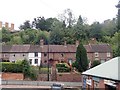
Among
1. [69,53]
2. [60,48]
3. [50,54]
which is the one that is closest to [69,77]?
[69,53]

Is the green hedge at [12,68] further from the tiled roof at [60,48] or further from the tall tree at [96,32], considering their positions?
the tall tree at [96,32]

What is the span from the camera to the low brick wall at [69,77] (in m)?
29.3

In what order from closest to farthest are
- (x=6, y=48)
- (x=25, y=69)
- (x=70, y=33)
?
(x=25, y=69), (x=6, y=48), (x=70, y=33)

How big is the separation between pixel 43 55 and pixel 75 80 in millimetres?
13034

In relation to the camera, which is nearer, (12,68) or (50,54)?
(12,68)

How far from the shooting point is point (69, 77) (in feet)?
96.8

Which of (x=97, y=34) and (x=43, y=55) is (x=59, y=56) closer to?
(x=43, y=55)

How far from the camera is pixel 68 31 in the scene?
1978 inches

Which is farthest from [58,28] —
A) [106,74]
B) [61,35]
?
[106,74]

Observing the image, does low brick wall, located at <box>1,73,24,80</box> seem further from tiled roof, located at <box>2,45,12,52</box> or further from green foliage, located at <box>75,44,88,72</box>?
tiled roof, located at <box>2,45,12,52</box>

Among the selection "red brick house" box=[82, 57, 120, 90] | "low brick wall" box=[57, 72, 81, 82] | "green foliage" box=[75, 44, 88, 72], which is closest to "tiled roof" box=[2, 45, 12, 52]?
"green foliage" box=[75, 44, 88, 72]

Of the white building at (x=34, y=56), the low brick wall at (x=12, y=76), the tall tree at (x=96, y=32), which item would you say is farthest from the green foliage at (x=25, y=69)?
the tall tree at (x=96, y=32)

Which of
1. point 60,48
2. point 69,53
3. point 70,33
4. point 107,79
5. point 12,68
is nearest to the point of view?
point 107,79

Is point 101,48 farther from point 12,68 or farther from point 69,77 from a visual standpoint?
point 12,68
